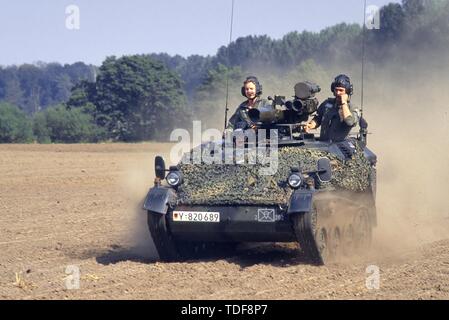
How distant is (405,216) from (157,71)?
153 feet

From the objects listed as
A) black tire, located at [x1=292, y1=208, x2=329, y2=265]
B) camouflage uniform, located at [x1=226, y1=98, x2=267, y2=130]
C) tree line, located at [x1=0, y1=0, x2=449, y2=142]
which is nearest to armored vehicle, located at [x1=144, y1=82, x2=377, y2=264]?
black tire, located at [x1=292, y1=208, x2=329, y2=265]

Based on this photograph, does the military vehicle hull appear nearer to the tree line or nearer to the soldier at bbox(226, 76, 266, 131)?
the soldier at bbox(226, 76, 266, 131)

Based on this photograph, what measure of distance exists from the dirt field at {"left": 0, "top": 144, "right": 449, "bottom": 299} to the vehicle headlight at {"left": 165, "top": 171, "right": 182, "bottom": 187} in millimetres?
1067

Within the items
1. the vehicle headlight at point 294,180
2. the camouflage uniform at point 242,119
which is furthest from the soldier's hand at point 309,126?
the vehicle headlight at point 294,180

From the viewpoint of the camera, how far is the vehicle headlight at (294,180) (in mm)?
12766

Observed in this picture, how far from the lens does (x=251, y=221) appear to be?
1270cm

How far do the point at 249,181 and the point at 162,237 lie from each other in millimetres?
1340

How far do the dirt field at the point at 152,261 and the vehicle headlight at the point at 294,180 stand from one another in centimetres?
102

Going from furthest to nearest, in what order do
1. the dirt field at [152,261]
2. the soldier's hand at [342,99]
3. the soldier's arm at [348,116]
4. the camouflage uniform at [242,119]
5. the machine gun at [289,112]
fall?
the soldier's hand at [342,99], the camouflage uniform at [242,119], the soldier's arm at [348,116], the machine gun at [289,112], the dirt field at [152,261]

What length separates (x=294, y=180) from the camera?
1280cm

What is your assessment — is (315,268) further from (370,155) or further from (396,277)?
(370,155)

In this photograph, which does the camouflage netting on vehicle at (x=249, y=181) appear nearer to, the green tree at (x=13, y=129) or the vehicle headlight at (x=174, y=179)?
the vehicle headlight at (x=174, y=179)

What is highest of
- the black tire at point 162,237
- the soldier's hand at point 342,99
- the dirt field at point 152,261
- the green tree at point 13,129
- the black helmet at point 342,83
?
the black helmet at point 342,83

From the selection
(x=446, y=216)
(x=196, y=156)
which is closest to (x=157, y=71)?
(x=446, y=216)
